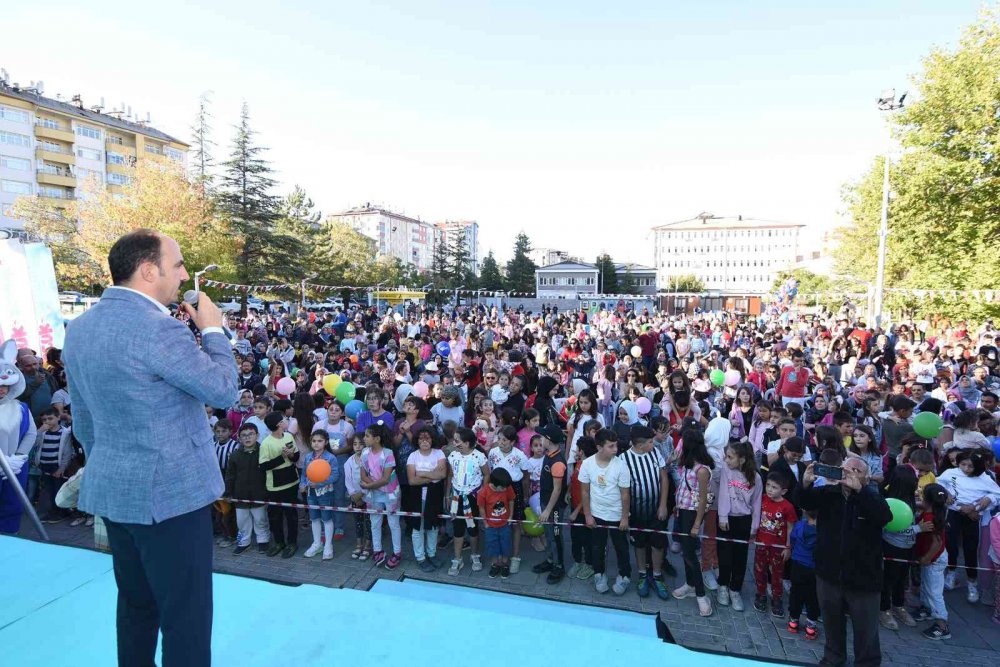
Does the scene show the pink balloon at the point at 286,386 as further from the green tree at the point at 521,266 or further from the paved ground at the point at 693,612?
the green tree at the point at 521,266

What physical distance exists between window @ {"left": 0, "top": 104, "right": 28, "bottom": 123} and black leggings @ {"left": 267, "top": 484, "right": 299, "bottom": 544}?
185ft

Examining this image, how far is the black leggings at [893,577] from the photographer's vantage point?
166 inches

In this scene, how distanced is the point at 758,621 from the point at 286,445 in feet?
15.7

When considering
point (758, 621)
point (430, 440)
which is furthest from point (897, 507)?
point (430, 440)

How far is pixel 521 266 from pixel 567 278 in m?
9.49

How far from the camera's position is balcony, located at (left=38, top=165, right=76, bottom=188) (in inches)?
1797

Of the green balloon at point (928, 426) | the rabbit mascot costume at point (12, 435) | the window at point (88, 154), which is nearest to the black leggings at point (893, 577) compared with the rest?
the green balloon at point (928, 426)

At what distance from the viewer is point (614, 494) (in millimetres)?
4723

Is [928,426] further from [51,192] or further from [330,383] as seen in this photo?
[51,192]

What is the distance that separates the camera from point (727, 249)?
102 meters

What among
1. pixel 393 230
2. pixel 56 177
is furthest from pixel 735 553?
pixel 393 230

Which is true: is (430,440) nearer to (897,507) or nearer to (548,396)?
(548,396)

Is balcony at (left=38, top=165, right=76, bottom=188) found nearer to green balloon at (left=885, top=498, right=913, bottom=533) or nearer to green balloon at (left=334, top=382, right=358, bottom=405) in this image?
green balloon at (left=334, top=382, right=358, bottom=405)

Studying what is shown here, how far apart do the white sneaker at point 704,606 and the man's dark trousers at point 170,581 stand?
4.02 meters
